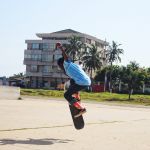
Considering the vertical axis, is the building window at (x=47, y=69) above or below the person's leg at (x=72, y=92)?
above

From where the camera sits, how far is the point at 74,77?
8.39 m

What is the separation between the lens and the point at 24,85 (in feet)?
420

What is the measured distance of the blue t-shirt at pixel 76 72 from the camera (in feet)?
27.2

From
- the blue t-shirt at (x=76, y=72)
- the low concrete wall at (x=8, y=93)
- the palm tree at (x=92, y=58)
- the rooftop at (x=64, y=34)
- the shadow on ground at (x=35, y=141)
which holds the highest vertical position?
the rooftop at (x=64, y=34)

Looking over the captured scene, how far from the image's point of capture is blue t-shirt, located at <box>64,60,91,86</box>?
830cm

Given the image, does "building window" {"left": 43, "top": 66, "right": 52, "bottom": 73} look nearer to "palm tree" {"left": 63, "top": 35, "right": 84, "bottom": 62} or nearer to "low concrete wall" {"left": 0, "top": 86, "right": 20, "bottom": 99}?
"palm tree" {"left": 63, "top": 35, "right": 84, "bottom": 62}

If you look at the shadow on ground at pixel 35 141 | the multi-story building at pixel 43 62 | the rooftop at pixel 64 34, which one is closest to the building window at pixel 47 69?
the multi-story building at pixel 43 62

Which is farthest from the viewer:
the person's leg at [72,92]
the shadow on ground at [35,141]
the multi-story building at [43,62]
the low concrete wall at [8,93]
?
the multi-story building at [43,62]

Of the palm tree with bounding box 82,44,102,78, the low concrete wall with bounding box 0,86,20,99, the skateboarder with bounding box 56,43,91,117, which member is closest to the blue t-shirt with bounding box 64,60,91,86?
the skateboarder with bounding box 56,43,91,117

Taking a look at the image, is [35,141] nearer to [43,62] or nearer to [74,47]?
[74,47]

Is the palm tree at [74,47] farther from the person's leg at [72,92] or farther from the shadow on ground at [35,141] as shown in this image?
the shadow on ground at [35,141]

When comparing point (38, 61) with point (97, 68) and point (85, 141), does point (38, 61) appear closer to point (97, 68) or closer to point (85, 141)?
point (97, 68)

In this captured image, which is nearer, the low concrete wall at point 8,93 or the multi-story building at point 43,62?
the low concrete wall at point 8,93

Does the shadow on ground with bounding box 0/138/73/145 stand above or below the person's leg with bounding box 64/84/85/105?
below
